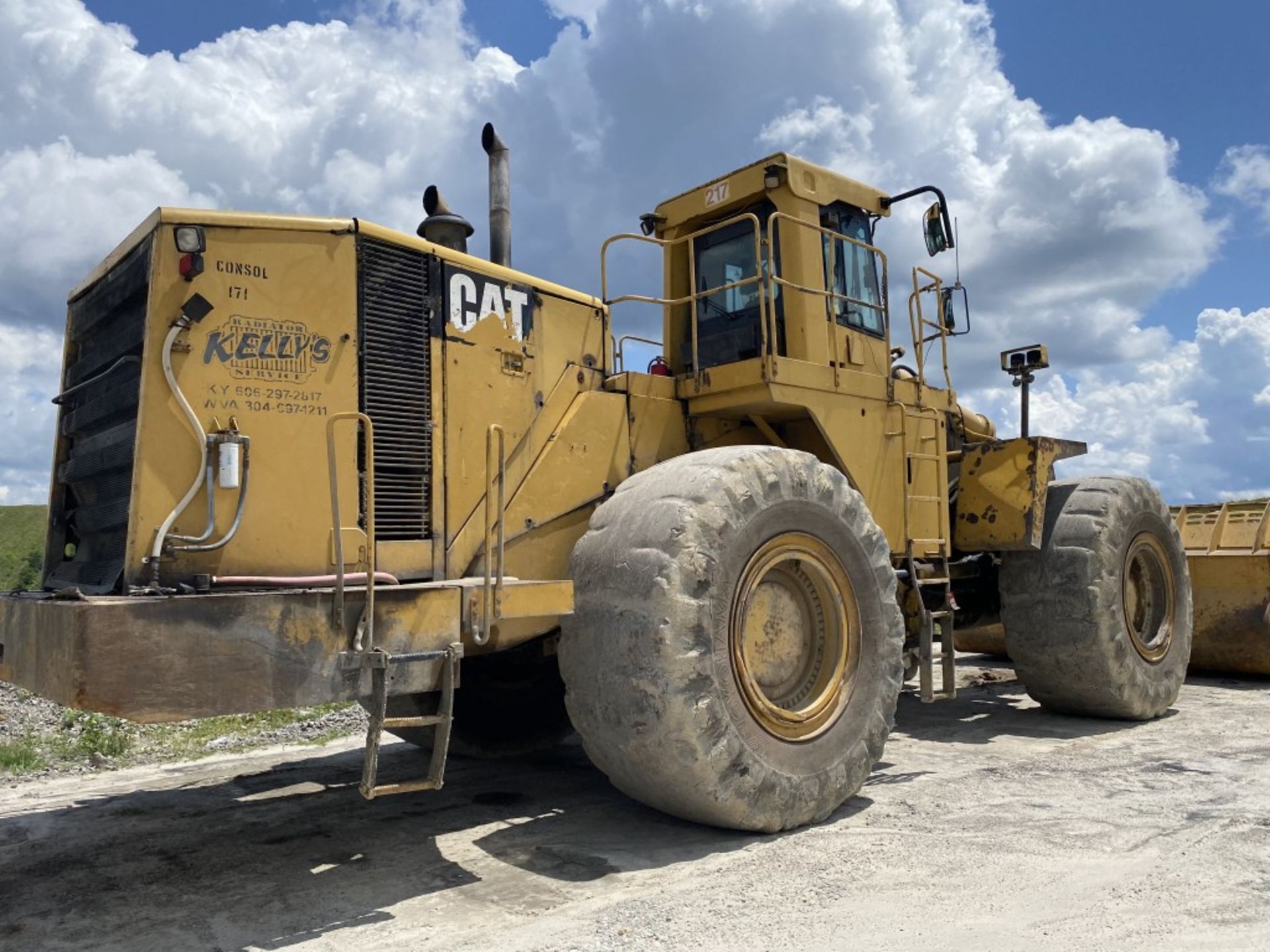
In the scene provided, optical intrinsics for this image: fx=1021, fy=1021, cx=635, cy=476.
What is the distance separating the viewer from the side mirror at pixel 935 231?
771 centimetres

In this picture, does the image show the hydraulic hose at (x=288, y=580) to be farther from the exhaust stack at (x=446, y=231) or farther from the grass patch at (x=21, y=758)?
Result: the grass patch at (x=21, y=758)

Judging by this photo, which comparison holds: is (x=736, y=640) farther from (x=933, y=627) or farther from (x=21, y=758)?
(x=21, y=758)

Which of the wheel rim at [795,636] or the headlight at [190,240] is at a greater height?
the headlight at [190,240]

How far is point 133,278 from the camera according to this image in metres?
4.77

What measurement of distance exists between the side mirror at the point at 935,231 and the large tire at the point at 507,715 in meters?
4.21

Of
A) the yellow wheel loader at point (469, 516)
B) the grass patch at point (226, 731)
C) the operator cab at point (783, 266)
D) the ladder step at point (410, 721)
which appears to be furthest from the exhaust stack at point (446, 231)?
the grass patch at point (226, 731)

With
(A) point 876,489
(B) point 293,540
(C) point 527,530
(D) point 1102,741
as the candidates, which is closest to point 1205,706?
(D) point 1102,741

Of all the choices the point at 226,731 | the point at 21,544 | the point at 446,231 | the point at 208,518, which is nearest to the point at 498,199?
the point at 446,231

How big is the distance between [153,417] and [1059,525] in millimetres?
6777

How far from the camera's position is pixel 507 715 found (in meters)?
7.32

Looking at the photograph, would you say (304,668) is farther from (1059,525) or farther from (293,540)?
(1059,525)

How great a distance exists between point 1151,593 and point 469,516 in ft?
21.6

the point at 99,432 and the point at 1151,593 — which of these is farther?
the point at 1151,593

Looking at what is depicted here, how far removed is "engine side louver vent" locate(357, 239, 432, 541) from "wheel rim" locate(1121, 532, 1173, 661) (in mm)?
6372
